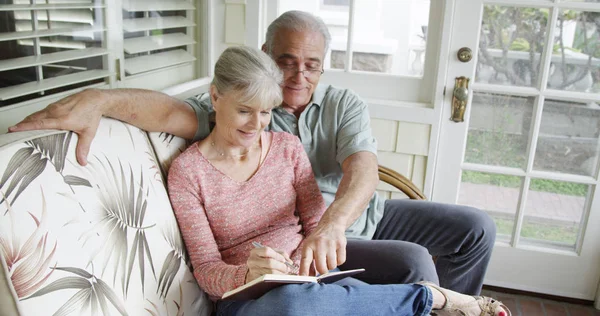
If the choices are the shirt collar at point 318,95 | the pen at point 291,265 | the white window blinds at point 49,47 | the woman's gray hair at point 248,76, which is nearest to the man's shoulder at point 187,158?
the woman's gray hair at point 248,76

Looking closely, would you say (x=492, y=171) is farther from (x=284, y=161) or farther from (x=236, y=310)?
(x=236, y=310)

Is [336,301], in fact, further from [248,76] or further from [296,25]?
[296,25]

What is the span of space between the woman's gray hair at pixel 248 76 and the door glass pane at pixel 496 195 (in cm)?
141

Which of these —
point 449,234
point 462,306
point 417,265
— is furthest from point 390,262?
point 449,234

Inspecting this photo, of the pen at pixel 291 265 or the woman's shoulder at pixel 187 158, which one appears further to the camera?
the woman's shoulder at pixel 187 158

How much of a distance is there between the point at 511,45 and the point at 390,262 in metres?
1.27

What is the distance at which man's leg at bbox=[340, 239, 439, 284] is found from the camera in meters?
1.71

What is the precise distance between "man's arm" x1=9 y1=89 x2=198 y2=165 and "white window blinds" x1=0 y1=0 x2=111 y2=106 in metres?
0.19

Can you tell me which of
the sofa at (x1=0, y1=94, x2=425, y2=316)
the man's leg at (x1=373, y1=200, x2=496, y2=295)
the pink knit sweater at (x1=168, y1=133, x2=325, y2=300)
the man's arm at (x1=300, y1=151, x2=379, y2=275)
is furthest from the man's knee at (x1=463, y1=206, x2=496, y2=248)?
the sofa at (x1=0, y1=94, x2=425, y2=316)

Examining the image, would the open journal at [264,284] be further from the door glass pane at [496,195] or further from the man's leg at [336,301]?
the door glass pane at [496,195]

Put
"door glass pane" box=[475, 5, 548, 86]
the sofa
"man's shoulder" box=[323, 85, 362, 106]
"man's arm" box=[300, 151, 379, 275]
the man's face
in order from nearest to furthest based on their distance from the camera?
the sofa
"man's arm" box=[300, 151, 379, 275]
the man's face
"man's shoulder" box=[323, 85, 362, 106]
"door glass pane" box=[475, 5, 548, 86]

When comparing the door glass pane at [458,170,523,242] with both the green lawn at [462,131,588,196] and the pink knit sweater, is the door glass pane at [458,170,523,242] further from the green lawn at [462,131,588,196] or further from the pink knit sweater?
the pink knit sweater

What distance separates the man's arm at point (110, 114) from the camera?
51.6 inches

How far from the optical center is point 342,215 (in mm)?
1596
